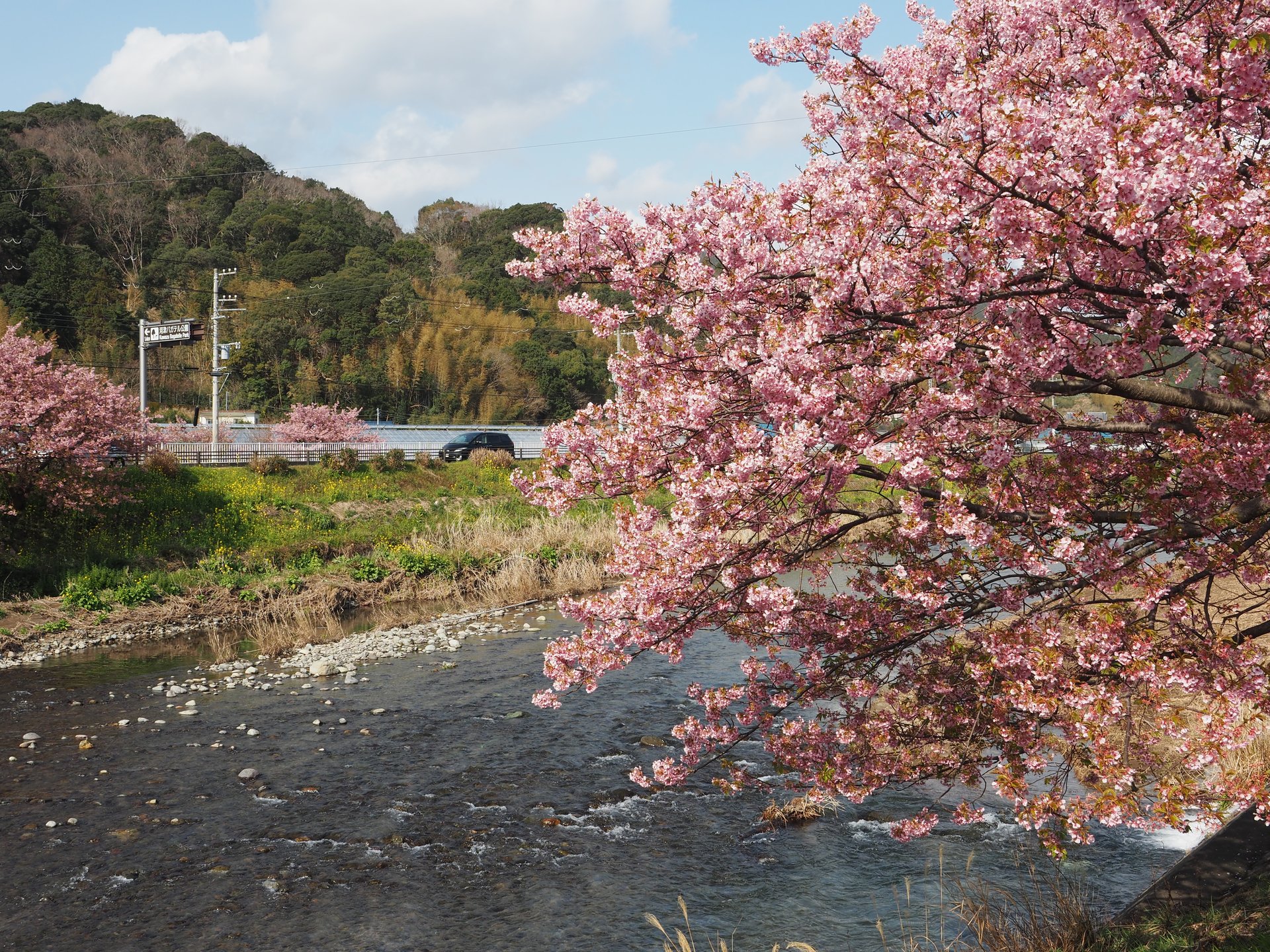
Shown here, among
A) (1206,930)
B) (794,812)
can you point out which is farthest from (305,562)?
(1206,930)

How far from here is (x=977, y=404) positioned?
5.08 meters

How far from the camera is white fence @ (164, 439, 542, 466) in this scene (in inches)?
1454

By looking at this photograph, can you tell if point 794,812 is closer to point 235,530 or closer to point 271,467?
point 235,530

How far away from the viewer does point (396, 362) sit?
72438 millimetres

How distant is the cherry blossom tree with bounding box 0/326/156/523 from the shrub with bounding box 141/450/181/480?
471 cm

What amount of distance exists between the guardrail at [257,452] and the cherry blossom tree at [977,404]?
3245 centimetres

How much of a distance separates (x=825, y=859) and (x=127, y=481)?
25.6m

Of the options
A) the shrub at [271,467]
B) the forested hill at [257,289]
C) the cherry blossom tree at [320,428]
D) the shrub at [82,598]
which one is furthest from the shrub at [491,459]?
the forested hill at [257,289]

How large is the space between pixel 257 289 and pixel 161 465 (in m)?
46.9

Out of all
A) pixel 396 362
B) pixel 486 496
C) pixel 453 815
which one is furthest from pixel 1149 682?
pixel 396 362

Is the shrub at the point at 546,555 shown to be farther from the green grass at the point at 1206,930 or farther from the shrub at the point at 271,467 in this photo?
the green grass at the point at 1206,930

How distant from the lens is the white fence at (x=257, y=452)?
1454 inches

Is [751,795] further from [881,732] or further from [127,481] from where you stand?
[127,481]

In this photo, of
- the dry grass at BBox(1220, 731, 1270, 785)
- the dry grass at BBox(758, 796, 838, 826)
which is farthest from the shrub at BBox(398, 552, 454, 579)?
the dry grass at BBox(1220, 731, 1270, 785)
